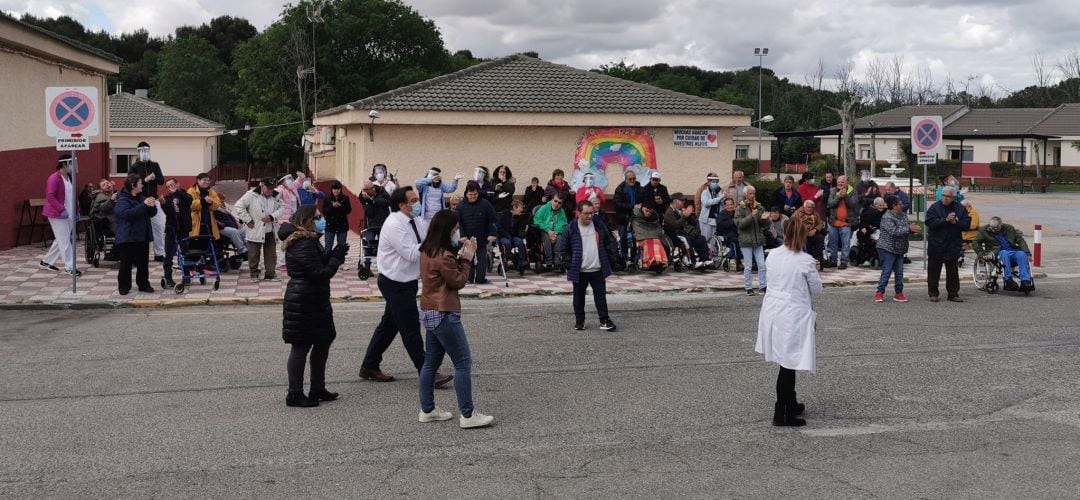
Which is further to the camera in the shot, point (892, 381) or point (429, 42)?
point (429, 42)

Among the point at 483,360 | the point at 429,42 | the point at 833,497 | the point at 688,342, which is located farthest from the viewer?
the point at 429,42

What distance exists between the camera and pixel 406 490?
6664 millimetres

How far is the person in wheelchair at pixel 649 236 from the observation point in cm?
1906

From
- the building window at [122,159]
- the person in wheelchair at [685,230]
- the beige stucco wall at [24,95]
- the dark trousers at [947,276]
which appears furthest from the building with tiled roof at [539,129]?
the building window at [122,159]

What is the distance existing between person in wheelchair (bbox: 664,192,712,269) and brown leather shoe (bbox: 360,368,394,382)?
34.5 ft

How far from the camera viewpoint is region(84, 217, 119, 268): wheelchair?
18.7 meters

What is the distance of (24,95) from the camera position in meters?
22.4

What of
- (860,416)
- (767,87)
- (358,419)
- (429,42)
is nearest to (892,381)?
(860,416)

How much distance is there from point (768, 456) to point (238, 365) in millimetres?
5536

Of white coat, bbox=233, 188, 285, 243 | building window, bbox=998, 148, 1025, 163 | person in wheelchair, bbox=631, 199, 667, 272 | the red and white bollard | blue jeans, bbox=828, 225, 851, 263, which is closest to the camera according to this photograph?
white coat, bbox=233, 188, 285, 243

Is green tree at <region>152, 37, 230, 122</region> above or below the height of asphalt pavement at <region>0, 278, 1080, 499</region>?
above

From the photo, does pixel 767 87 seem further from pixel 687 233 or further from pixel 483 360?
pixel 483 360

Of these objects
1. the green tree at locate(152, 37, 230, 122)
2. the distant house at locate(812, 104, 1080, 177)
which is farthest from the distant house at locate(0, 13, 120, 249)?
the green tree at locate(152, 37, 230, 122)

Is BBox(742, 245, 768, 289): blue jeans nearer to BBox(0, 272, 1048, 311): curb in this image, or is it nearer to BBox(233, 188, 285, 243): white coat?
BBox(0, 272, 1048, 311): curb
